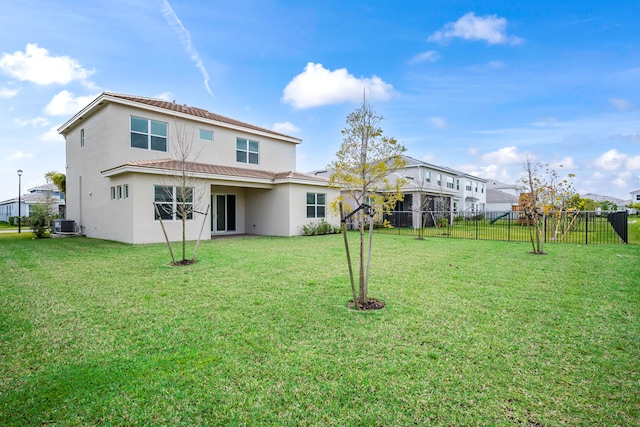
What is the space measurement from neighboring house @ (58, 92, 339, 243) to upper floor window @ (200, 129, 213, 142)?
51 millimetres

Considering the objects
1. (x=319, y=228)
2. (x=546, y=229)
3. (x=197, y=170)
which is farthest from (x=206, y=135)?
(x=546, y=229)

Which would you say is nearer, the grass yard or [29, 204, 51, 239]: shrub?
the grass yard

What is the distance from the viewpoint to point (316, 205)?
717 inches

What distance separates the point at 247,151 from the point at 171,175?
5.99 m

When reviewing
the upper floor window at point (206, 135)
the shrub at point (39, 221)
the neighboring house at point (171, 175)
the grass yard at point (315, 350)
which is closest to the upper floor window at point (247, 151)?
the neighboring house at point (171, 175)

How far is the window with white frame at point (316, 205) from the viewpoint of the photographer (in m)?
17.9

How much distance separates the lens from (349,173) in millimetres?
5566

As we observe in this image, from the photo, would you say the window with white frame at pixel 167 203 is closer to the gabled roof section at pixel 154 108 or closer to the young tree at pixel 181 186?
the young tree at pixel 181 186

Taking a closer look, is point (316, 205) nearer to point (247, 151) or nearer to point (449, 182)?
point (247, 151)

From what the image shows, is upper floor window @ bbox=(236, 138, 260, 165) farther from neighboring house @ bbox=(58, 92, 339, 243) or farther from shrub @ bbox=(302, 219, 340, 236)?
shrub @ bbox=(302, 219, 340, 236)

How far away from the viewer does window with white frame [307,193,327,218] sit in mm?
17859

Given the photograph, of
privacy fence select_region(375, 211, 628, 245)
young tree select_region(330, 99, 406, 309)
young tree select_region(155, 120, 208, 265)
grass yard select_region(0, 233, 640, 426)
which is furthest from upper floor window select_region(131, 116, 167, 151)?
privacy fence select_region(375, 211, 628, 245)

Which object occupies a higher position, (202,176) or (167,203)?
(202,176)

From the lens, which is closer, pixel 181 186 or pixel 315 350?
pixel 315 350
